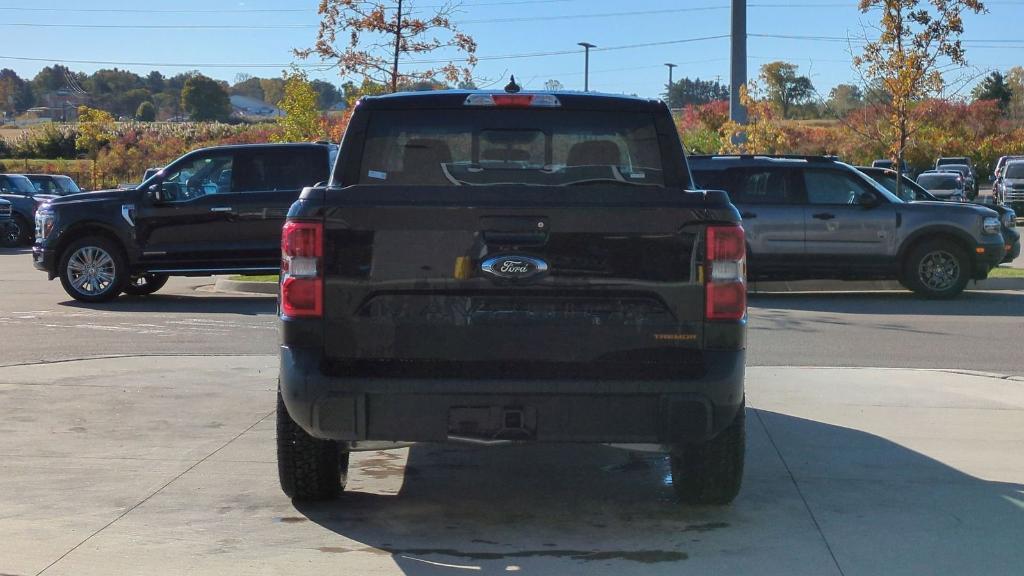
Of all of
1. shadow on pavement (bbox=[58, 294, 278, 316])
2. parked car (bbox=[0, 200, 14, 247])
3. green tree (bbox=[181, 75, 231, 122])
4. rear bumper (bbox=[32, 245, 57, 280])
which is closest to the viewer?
shadow on pavement (bbox=[58, 294, 278, 316])

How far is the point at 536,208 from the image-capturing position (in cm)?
511

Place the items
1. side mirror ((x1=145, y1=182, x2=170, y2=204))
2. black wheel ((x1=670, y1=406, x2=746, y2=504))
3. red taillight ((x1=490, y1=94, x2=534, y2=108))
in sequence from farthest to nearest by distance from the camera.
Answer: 1. side mirror ((x1=145, y1=182, x2=170, y2=204))
2. red taillight ((x1=490, y1=94, x2=534, y2=108))
3. black wheel ((x1=670, y1=406, x2=746, y2=504))

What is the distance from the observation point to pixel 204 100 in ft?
424

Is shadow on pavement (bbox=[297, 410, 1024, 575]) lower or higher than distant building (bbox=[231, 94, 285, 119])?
lower

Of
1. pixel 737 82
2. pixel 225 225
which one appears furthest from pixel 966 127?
pixel 225 225

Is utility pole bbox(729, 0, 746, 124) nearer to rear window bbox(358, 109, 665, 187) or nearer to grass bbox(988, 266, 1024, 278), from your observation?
grass bbox(988, 266, 1024, 278)

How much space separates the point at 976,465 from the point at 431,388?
3.59m

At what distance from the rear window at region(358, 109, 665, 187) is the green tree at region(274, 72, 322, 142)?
2149 centimetres

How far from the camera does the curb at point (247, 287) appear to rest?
16.9m

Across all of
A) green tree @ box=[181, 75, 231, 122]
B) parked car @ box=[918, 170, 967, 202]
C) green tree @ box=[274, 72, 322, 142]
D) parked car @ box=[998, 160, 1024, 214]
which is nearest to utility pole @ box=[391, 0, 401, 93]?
green tree @ box=[274, 72, 322, 142]

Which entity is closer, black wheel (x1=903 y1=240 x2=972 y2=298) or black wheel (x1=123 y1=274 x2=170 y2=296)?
black wheel (x1=903 y1=240 x2=972 y2=298)

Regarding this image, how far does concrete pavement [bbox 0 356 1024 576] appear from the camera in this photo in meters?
5.31

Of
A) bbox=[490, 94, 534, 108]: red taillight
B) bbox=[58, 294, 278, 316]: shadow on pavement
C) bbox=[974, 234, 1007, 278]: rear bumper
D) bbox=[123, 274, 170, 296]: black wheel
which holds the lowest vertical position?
bbox=[58, 294, 278, 316]: shadow on pavement

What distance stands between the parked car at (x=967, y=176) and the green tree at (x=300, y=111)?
25457mm
